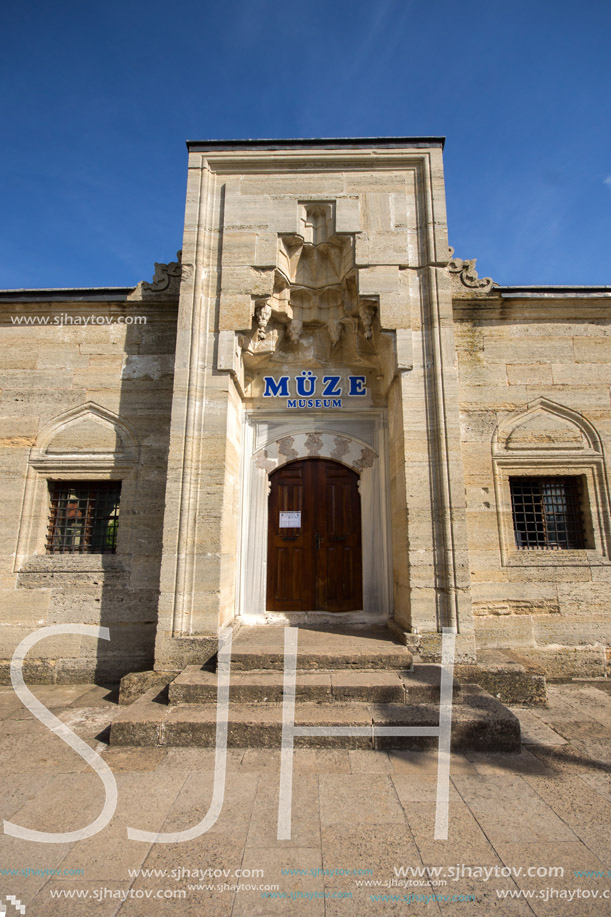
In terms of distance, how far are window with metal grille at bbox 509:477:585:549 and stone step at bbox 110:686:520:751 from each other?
2542 mm

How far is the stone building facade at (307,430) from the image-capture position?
504 centimetres

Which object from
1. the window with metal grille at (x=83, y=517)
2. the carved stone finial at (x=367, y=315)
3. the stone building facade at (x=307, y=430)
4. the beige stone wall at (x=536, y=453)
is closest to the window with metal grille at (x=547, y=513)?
Answer: the stone building facade at (x=307, y=430)

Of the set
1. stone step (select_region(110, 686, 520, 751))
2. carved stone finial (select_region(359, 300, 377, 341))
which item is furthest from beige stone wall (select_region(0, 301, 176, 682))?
carved stone finial (select_region(359, 300, 377, 341))

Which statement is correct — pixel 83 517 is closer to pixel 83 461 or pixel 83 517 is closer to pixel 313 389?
pixel 83 461

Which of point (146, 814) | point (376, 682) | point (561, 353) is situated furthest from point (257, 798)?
point (561, 353)

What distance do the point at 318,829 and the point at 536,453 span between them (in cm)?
470

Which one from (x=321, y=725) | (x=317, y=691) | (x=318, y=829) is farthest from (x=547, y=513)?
(x=318, y=829)

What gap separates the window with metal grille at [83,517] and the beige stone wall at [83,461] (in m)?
0.15

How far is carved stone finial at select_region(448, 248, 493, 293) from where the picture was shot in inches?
237

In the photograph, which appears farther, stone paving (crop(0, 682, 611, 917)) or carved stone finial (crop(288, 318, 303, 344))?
carved stone finial (crop(288, 318, 303, 344))

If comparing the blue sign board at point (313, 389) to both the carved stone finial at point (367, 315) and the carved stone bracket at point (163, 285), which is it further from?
the carved stone bracket at point (163, 285)

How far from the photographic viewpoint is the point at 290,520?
6094mm

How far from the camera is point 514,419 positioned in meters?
5.76

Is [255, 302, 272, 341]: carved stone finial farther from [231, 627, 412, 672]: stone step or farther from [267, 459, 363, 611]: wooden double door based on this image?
[231, 627, 412, 672]: stone step
